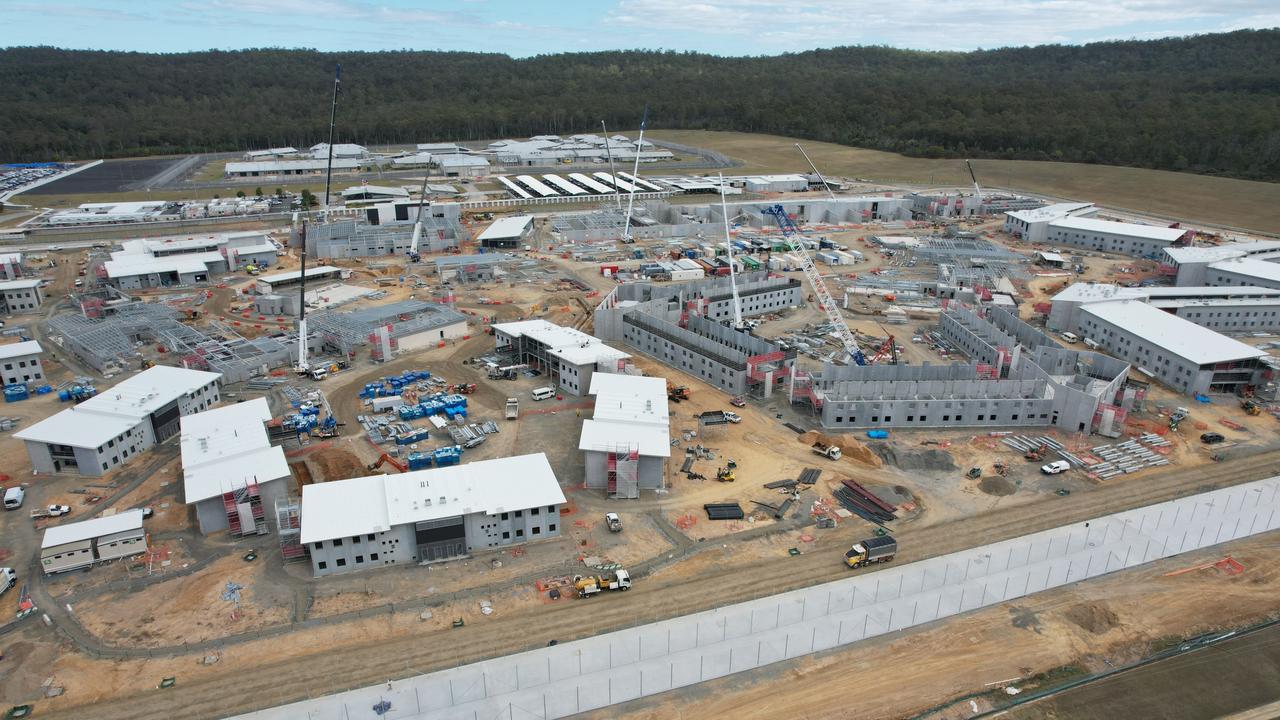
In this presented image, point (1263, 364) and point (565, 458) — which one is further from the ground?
point (1263, 364)

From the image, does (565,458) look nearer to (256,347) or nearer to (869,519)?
(869,519)

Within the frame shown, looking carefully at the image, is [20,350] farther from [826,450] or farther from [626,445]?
[826,450]

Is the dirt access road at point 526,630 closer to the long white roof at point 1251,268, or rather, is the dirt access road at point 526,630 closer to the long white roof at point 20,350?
the long white roof at point 20,350

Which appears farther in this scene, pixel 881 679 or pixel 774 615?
pixel 774 615


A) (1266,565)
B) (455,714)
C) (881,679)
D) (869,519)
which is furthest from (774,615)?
(1266,565)

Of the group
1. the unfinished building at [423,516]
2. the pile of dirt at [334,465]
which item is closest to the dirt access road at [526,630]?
the unfinished building at [423,516]

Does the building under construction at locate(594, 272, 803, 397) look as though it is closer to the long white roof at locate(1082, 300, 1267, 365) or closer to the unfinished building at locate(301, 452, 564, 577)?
the unfinished building at locate(301, 452, 564, 577)
